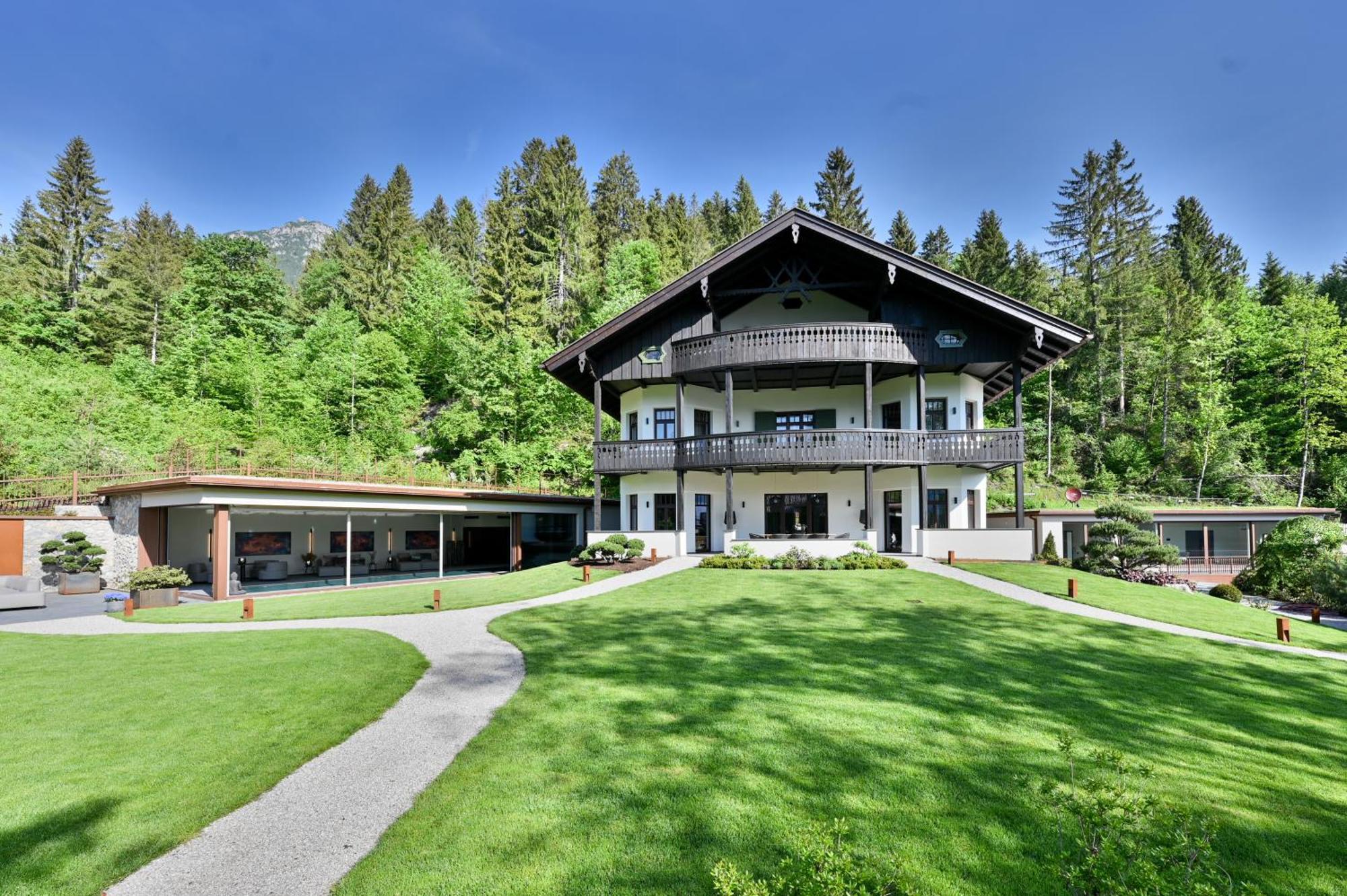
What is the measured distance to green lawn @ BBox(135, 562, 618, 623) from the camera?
45.8 feet

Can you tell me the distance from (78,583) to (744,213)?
4859cm

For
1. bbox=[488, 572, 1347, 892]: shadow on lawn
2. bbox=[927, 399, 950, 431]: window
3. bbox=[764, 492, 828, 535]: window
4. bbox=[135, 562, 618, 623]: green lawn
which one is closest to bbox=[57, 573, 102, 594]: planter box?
bbox=[135, 562, 618, 623]: green lawn

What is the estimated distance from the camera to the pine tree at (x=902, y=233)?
50.8 m

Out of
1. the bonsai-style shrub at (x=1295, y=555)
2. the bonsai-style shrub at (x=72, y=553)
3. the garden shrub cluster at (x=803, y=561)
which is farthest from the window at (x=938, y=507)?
the bonsai-style shrub at (x=72, y=553)

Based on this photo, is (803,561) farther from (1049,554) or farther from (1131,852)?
(1131,852)

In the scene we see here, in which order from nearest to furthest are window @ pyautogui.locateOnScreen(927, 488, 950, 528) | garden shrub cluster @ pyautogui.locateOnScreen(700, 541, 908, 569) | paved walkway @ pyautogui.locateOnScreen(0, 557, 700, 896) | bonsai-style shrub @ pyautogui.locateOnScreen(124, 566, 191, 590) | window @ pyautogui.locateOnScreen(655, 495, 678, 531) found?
paved walkway @ pyautogui.locateOnScreen(0, 557, 700, 896) < bonsai-style shrub @ pyautogui.locateOnScreen(124, 566, 191, 590) < garden shrub cluster @ pyautogui.locateOnScreen(700, 541, 908, 569) < window @ pyautogui.locateOnScreen(927, 488, 950, 528) < window @ pyautogui.locateOnScreen(655, 495, 678, 531)

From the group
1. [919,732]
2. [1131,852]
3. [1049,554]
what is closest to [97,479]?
[919,732]

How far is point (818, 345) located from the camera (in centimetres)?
2123

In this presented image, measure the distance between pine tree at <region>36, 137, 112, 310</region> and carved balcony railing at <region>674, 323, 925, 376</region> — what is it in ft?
161

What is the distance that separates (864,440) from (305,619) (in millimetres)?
17190

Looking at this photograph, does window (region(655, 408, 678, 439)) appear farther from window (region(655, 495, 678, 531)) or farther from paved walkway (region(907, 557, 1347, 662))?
paved walkway (region(907, 557, 1347, 662))

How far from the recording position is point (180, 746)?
5730 mm

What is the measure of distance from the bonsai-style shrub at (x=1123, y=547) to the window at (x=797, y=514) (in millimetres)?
8838

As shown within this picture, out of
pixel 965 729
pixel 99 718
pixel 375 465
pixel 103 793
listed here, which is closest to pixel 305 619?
pixel 99 718
